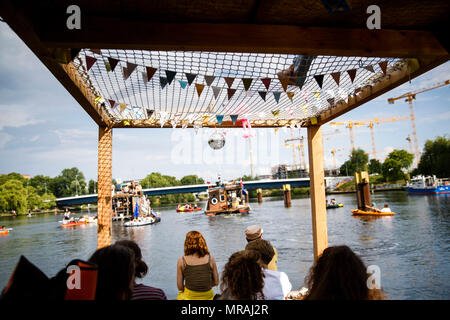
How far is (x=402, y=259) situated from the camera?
11.8 metres

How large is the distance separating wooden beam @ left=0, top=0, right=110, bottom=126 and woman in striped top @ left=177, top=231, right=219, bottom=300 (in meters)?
1.71

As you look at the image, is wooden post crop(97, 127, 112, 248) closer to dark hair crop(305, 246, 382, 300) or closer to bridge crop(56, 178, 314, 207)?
dark hair crop(305, 246, 382, 300)

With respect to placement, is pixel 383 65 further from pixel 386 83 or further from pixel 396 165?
pixel 396 165

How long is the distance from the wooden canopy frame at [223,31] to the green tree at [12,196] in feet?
189

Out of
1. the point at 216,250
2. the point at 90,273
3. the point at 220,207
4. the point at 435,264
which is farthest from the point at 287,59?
the point at 220,207

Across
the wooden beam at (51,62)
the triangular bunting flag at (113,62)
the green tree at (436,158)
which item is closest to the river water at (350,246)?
the wooden beam at (51,62)

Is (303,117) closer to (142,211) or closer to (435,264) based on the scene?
(435,264)

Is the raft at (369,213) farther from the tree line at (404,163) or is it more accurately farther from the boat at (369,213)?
the tree line at (404,163)

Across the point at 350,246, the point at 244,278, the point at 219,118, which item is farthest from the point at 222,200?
the point at 244,278

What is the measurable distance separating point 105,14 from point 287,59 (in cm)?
169

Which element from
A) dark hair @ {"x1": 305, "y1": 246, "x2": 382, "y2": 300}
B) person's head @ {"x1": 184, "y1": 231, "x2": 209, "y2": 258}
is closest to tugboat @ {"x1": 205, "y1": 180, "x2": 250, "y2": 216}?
person's head @ {"x1": 184, "y1": 231, "x2": 209, "y2": 258}

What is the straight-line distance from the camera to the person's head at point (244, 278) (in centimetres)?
172

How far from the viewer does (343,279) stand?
4.54 feet

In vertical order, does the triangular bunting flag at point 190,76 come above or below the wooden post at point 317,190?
above
